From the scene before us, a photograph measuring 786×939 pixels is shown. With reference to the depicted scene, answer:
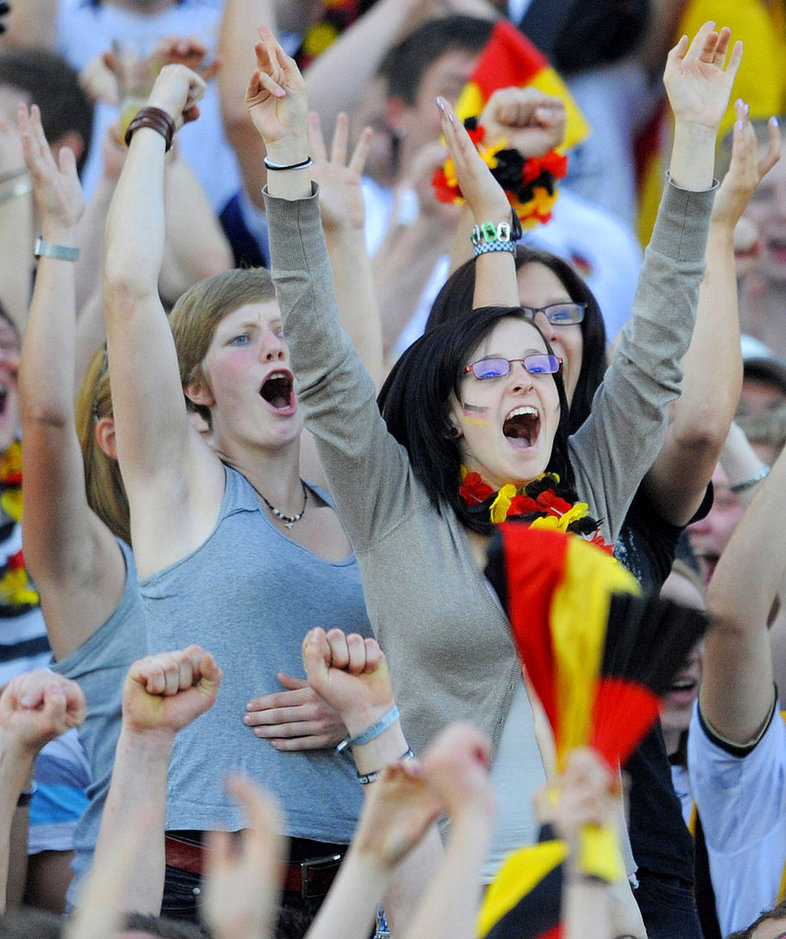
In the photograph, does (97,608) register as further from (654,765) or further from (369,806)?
(369,806)

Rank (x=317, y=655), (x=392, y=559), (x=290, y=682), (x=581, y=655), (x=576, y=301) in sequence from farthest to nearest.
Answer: (x=576, y=301), (x=290, y=682), (x=392, y=559), (x=317, y=655), (x=581, y=655)

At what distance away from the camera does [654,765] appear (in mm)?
2646

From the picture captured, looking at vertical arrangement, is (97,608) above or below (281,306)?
below

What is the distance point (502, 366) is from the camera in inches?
96.9

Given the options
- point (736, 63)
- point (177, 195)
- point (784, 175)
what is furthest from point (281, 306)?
point (784, 175)

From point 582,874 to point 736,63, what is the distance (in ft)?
5.54

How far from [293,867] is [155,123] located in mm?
1260

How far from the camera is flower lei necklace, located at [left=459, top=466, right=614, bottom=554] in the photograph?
232 cm

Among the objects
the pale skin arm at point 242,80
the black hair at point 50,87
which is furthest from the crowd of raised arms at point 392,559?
the pale skin arm at point 242,80

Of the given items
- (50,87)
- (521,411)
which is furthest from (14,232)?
(521,411)

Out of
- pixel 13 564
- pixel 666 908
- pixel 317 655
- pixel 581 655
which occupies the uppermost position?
pixel 581 655

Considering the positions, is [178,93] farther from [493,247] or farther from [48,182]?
[493,247]

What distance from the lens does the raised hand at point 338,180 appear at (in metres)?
3.06

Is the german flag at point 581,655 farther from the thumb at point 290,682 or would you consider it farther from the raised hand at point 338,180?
the raised hand at point 338,180
